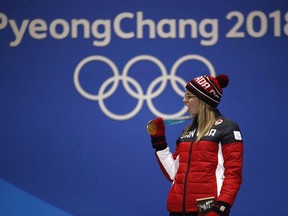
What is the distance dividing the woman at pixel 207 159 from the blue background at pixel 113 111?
5.97 feet

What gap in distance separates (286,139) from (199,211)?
2251 millimetres

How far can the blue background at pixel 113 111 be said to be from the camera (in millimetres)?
5156

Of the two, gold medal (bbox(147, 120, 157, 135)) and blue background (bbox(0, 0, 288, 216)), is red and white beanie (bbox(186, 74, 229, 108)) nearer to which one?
gold medal (bbox(147, 120, 157, 135))

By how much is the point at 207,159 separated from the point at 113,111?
211 centimetres

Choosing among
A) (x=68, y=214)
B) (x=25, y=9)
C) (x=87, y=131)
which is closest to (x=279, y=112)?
(x=87, y=131)

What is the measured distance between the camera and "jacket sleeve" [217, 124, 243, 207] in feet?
10.2

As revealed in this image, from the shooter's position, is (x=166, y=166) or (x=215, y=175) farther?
(x=166, y=166)

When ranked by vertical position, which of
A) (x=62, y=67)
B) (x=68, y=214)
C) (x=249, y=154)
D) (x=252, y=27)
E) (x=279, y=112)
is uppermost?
(x=252, y=27)

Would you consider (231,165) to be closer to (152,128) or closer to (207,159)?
(207,159)

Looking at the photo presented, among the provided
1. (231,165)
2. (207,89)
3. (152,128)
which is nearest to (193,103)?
(207,89)

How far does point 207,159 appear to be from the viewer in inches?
126

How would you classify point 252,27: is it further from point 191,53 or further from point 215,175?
point 215,175

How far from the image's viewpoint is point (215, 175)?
3236mm

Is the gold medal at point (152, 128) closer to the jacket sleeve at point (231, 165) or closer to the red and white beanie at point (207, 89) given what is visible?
the red and white beanie at point (207, 89)
